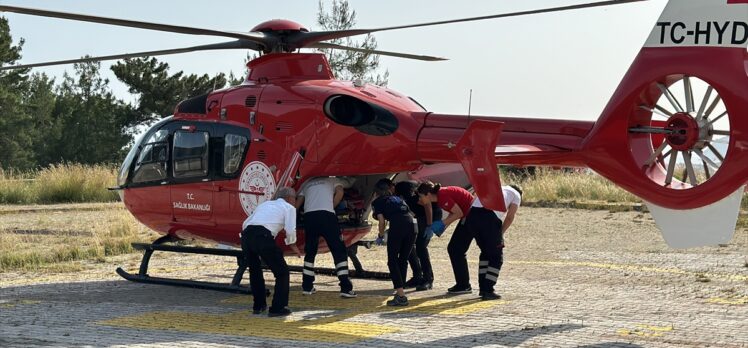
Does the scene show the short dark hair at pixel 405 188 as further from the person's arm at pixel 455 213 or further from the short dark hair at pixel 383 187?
the person's arm at pixel 455 213

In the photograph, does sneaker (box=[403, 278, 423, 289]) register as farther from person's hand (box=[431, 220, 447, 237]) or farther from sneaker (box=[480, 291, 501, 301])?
sneaker (box=[480, 291, 501, 301])

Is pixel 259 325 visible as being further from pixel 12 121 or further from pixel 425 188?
pixel 12 121

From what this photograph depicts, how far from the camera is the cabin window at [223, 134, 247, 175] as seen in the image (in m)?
13.9

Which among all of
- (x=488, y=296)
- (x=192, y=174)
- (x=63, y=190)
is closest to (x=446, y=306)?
(x=488, y=296)

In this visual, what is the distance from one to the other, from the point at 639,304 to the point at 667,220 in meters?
2.35

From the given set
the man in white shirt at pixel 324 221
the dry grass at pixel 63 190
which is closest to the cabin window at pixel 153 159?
the man in white shirt at pixel 324 221

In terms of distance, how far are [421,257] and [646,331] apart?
435 centimetres

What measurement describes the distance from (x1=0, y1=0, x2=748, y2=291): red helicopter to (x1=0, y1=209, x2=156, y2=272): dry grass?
302 cm

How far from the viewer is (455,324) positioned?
11.0m

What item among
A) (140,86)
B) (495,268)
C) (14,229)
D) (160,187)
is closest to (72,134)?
(140,86)

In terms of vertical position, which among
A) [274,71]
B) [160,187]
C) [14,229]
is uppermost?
[274,71]

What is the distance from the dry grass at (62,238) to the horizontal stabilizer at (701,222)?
10544 mm

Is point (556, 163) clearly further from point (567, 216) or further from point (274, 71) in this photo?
point (567, 216)

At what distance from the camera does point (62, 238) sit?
20906 millimetres
